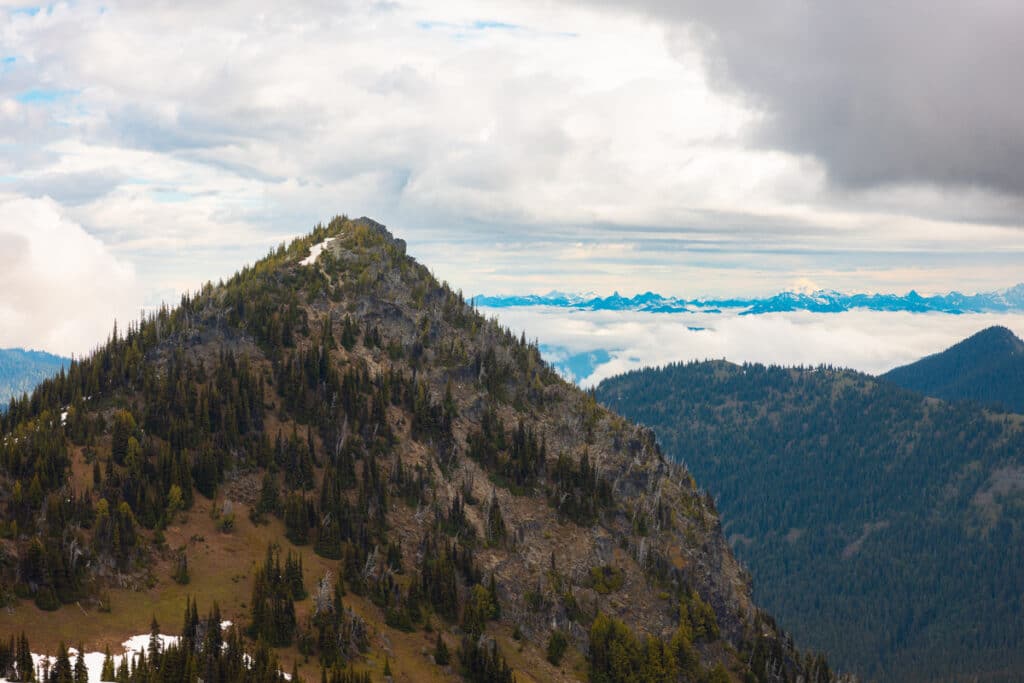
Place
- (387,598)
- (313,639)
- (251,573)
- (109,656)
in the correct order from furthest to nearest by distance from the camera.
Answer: (387,598) → (251,573) → (313,639) → (109,656)

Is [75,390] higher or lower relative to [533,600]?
higher

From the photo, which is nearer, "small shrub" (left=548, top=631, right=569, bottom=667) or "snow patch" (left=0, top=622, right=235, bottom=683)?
"snow patch" (left=0, top=622, right=235, bottom=683)

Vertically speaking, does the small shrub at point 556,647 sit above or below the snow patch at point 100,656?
below

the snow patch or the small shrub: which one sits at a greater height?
the snow patch

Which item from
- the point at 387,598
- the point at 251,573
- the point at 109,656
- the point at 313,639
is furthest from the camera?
the point at 387,598

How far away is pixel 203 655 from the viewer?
133250 millimetres

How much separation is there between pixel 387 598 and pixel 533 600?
39585mm

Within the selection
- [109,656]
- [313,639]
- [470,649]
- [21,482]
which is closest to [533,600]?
[470,649]

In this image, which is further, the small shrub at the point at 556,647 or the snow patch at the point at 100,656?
the small shrub at the point at 556,647

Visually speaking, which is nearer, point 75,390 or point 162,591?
point 162,591

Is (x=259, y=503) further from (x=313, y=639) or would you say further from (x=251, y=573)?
(x=313, y=639)

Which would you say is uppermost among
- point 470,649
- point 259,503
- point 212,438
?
point 212,438

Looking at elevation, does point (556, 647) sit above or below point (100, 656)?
below

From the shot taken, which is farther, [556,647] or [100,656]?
[556,647]
